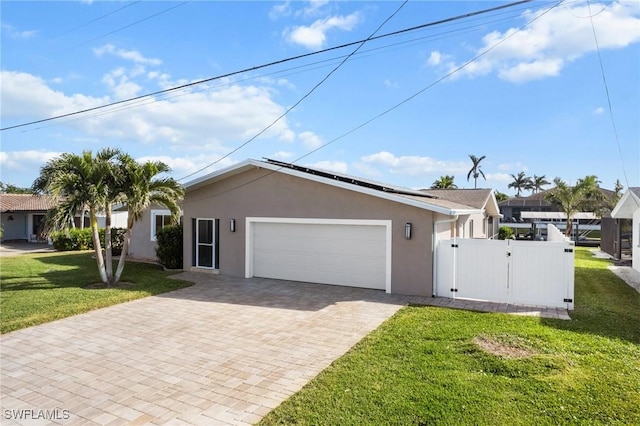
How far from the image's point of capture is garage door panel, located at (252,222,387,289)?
1152 cm

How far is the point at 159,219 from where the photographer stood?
19125 mm

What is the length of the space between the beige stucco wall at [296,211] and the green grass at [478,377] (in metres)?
2.75

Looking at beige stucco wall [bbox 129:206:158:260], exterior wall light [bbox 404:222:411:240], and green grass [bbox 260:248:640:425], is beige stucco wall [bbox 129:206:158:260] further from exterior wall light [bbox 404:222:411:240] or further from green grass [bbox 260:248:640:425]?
green grass [bbox 260:248:640:425]

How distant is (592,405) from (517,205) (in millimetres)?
61766

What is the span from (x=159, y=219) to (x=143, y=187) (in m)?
7.69

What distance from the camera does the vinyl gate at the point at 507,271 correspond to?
909cm

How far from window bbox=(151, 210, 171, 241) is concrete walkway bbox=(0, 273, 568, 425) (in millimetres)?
8575

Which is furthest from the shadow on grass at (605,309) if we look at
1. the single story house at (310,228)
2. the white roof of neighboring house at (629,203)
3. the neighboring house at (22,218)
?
the neighboring house at (22,218)

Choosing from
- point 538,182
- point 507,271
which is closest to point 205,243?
point 507,271

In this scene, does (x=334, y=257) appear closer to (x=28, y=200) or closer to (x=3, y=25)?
(x=3, y=25)

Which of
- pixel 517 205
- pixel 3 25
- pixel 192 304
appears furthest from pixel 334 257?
pixel 517 205

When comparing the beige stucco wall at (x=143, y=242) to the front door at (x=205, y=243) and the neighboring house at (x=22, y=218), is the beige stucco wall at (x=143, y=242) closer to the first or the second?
the front door at (x=205, y=243)

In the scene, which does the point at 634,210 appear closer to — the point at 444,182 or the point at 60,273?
the point at 60,273

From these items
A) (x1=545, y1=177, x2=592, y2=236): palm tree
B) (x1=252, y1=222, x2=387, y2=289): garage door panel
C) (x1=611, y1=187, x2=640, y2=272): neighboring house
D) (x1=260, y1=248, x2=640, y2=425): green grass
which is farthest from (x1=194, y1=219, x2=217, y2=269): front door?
(x1=545, y1=177, x2=592, y2=236): palm tree
